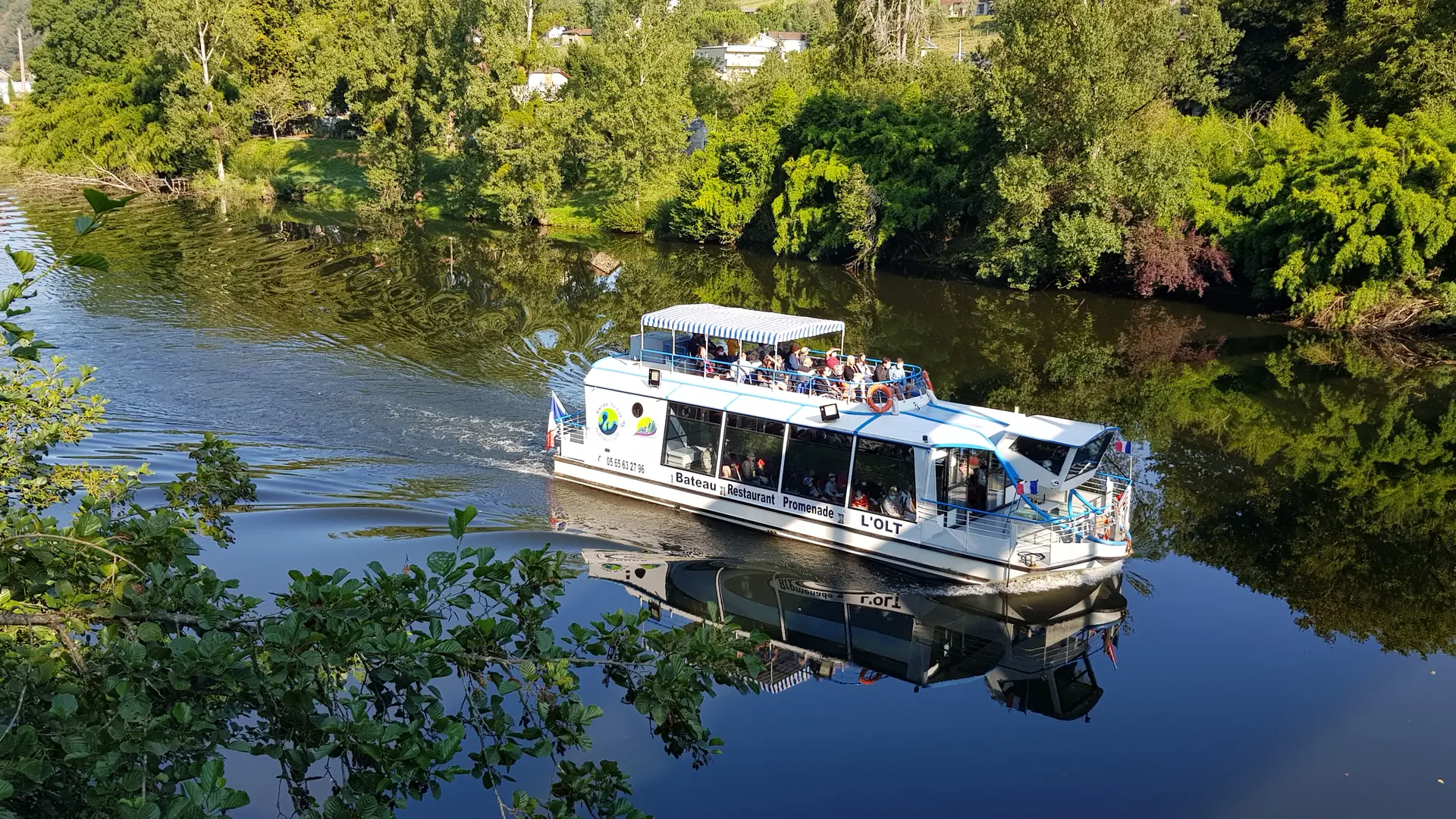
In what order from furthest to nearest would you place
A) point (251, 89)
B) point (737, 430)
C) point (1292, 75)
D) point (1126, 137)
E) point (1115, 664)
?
point (251, 89), point (1292, 75), point (1126, 137), point (737, 430), point (1115, 664)

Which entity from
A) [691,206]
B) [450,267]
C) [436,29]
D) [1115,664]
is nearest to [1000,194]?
[691,206]

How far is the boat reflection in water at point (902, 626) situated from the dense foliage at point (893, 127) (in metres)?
27.1

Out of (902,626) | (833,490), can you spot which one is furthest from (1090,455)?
(902,626)

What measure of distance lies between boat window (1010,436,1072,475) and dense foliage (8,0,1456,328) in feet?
82.3

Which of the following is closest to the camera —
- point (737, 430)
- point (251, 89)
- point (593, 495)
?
point (737, 430)

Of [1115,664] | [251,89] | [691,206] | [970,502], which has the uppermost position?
[251,89]

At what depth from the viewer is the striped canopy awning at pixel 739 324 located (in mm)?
23000

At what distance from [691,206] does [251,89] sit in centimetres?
3279

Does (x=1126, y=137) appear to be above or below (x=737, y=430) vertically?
above

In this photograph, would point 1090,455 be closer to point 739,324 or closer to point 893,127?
point 739,324

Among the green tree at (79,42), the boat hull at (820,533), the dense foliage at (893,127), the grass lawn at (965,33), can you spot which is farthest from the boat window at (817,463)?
the grass lawn at (965,33)

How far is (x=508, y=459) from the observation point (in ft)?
85.5

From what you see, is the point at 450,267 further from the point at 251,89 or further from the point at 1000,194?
the point at 251,89

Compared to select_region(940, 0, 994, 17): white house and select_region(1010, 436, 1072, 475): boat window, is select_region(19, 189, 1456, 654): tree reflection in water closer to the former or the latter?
select_region(1010, 436, 1072, 475): boat window
